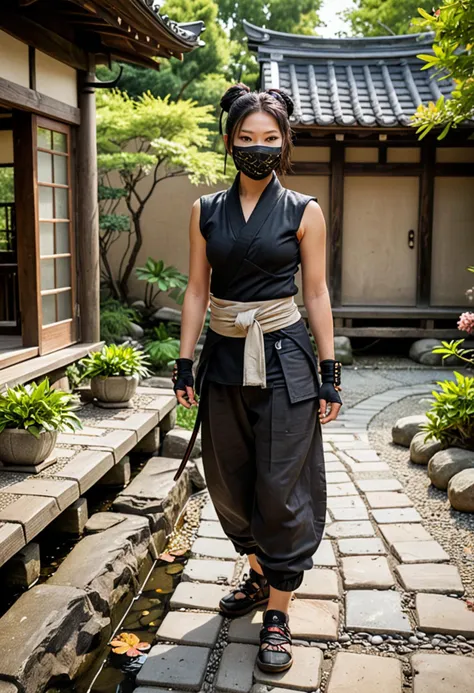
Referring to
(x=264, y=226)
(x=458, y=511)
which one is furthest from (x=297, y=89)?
(x=264, y=226)

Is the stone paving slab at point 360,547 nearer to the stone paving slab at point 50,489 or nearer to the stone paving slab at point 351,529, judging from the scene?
the stone paving slab at point 351,529

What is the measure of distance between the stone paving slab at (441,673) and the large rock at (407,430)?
3.30 meters

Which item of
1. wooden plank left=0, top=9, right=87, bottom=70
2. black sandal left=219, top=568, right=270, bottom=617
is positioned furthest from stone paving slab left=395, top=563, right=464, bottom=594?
wooden plank left=0, top=9, right=87, bottom=70

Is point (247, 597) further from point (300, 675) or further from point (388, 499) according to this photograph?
point (388, 499)

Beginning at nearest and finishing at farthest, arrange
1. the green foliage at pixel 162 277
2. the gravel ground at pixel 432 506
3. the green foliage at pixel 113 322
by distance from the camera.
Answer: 1. the gravel ground at pixel 432 506
2. the green foliage at pixel 113 322
3. the green foliage at pixel 162 277

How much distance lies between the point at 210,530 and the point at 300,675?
5.32 feet

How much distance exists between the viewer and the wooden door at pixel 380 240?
1118 cm

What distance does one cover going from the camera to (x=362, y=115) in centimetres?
1011

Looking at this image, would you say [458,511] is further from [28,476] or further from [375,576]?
[28,476]

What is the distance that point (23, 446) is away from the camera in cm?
422

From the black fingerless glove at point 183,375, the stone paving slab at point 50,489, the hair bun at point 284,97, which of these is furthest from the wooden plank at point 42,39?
the black fingerless glove at point 183,375

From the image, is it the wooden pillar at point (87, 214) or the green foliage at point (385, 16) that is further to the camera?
the green foliage at point (385, 16)

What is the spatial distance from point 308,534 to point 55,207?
13.8 ft

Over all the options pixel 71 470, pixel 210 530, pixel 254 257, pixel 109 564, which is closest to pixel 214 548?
pixel 210 530
